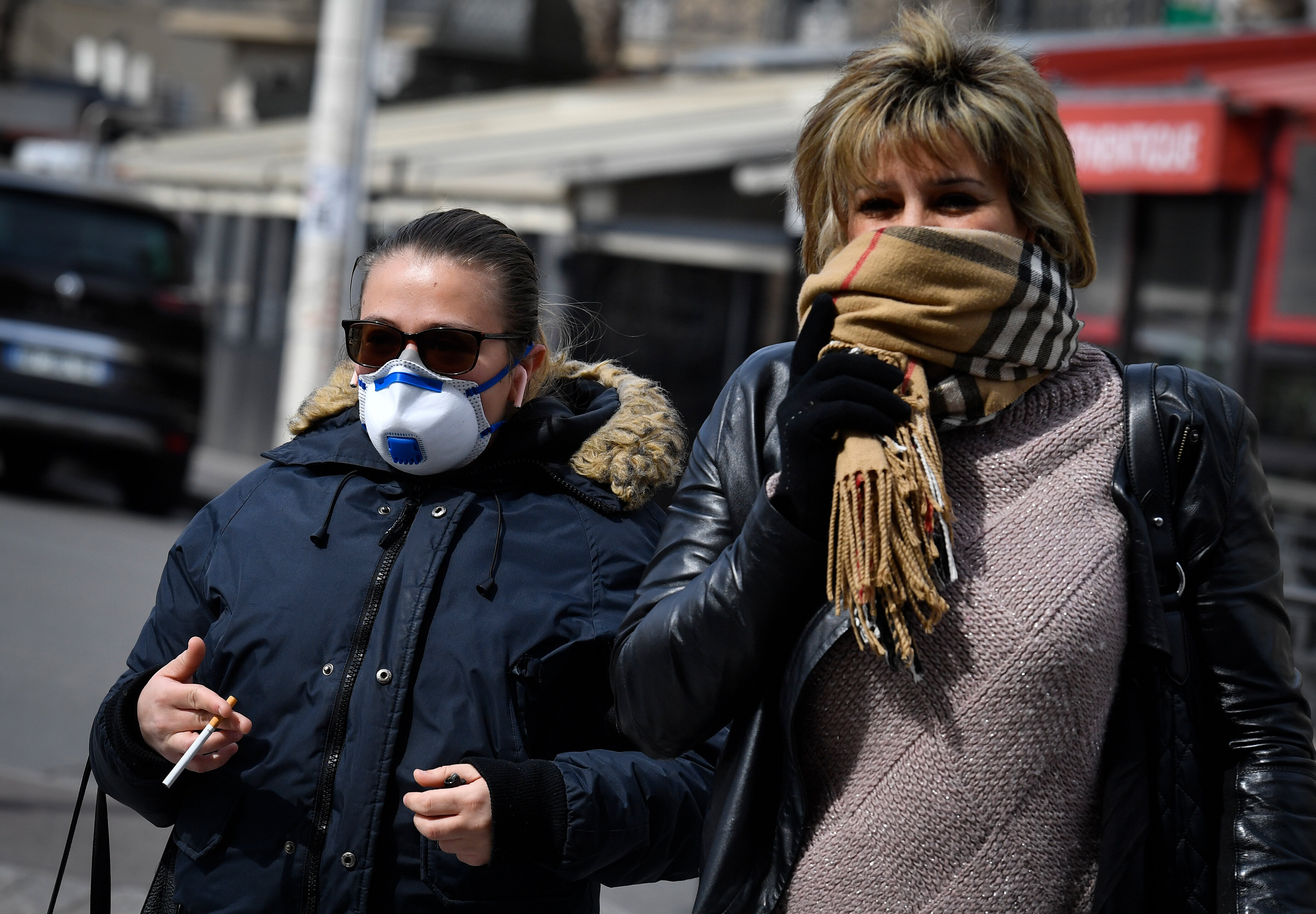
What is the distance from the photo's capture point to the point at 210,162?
54.6 feet

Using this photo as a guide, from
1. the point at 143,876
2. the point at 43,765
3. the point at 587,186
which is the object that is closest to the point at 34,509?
the point at 587,186

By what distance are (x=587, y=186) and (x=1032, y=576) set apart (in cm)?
1051

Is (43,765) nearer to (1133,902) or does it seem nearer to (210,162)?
(1133,902)

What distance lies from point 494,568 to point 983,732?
2.43ft

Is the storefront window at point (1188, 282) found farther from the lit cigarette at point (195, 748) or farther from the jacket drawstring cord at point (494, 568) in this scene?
the lit cigarette at point (195, 748)

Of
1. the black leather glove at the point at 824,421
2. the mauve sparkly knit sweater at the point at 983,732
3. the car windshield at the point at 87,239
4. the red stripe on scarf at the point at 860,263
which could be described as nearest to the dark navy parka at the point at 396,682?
the mauve sparkly knit sweater at the point at 983,732

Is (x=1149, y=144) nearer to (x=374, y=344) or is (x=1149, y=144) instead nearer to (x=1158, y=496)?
(x=374, y=344)

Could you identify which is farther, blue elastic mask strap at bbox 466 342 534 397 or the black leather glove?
blue elastic mask strap at bbox 466 342 534 397

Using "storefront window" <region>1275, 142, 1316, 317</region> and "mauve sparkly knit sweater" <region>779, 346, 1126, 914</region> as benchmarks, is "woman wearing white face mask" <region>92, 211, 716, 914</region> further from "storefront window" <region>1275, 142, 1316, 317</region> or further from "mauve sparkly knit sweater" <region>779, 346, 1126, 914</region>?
"storefront window" <region>1275, 142, 1316, 317</region>

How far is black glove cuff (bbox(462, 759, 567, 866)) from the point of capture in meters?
1.90

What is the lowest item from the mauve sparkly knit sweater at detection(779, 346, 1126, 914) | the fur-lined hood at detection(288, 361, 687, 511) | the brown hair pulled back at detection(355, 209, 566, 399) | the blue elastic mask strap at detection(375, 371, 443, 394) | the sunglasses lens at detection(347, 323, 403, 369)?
the mauve sparkly knit sweater at detection(779, 346, 1126, 914)

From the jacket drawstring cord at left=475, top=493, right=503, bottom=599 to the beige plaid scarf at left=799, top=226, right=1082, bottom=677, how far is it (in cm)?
58

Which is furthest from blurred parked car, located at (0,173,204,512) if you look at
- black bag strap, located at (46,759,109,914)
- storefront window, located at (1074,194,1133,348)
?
black bag strap, located at (46,759,109,914)

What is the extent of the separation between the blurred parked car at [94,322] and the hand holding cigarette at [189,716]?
8825 mm
